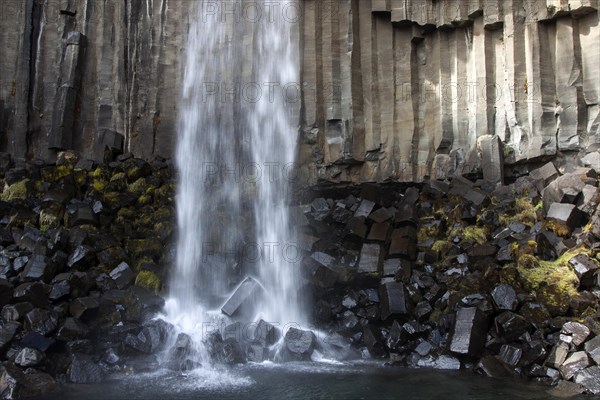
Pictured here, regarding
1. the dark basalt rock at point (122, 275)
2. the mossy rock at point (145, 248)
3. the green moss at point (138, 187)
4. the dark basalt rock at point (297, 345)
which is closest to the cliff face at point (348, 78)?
the green moss at point (138, 187)

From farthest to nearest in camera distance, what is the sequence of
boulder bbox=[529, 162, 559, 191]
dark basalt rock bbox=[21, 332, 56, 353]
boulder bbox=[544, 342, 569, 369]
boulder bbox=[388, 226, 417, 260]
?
boulder bbox=[529, 162, 559, 191], boulder bbox=[388, 226, 417, 260], dark basalt rock bbox=[21, 332, 56, 353], boulder bbox=[544, 342, 569, 369]

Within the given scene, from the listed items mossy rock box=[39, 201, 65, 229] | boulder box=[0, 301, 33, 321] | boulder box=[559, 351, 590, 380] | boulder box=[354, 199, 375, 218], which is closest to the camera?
boulder box=[559, 351, 590, 380]

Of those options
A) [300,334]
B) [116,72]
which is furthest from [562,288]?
Result: [116,72]

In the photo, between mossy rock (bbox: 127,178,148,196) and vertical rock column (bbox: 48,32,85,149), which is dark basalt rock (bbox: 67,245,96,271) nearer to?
mossy rock (bbox: 127,178,148,196)

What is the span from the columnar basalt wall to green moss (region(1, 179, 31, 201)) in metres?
7.69

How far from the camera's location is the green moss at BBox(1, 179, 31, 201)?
15336mm

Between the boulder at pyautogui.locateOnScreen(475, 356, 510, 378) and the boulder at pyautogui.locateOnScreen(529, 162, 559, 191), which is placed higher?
the boulder at pyautogui.locateOnScreen(529, 162, 559, 191)

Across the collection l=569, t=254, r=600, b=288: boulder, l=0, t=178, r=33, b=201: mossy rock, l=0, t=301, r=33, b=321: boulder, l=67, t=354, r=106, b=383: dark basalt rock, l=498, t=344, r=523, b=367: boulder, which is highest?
l=0, t=178, r=33, b=201: mossy rock

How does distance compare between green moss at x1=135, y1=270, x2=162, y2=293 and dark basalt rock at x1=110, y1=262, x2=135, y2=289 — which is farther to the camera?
green moss at x1=135, y1=270, x2=162, y2=293

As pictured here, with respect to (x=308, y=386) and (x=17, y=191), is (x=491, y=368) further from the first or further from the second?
(x=17, y=191)

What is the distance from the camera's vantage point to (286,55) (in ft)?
58.9

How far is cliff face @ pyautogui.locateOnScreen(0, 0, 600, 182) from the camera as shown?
16516 mm

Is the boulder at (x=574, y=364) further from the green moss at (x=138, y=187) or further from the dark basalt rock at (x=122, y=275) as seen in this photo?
the green moss at (x=138, y=187)

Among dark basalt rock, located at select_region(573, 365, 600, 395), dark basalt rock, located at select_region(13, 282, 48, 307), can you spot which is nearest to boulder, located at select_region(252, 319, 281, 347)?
dark basalt rock, located at select_region(13, 282, 48, 307)
